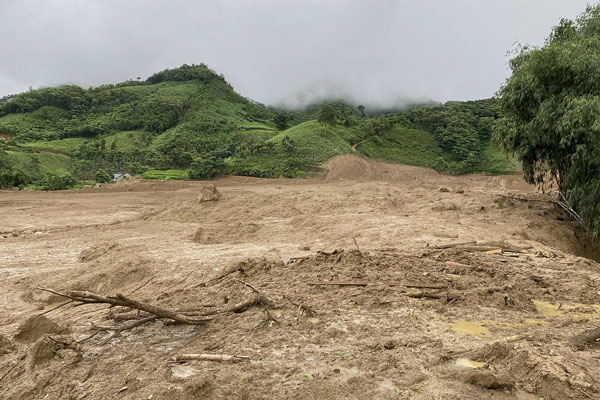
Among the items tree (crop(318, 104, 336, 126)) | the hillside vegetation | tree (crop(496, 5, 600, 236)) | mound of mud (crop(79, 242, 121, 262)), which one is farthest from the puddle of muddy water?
tree (crop(318, 104, 336, 126))

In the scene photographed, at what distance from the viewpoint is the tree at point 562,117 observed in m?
9.23

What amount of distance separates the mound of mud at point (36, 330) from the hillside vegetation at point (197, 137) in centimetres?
2703

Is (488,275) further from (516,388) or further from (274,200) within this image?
(274,200)

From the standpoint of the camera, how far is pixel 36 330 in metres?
3.47

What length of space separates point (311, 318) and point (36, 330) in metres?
2.89

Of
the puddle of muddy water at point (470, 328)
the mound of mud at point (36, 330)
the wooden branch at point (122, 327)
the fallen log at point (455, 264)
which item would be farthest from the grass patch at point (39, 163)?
the puddle of muddy water at point (470, 328)

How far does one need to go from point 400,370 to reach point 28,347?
345 centimetres

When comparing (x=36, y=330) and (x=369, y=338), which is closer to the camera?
(x=369, y=338)

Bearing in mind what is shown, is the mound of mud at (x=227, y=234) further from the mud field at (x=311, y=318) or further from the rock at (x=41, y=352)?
the rock at (x=41, y=352)

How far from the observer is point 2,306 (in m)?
4.88

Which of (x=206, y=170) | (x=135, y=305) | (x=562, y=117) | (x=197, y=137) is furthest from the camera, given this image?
(x=197, y=137)

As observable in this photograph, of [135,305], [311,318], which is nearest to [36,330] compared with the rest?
[135,305]

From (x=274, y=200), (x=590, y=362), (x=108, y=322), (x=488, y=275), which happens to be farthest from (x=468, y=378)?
(x=274, y=200)

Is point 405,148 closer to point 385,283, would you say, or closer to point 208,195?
point 208,195
